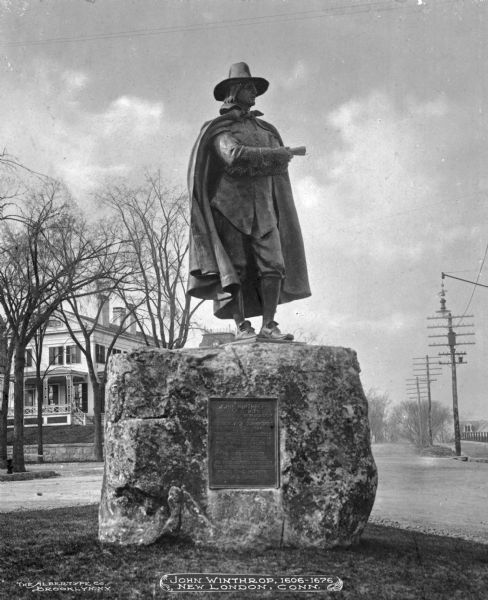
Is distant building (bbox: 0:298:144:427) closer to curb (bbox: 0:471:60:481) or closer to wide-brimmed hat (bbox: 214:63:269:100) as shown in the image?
curb (bbox: 0:471:60:481)

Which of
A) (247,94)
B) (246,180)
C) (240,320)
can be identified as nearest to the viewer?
(240,320)

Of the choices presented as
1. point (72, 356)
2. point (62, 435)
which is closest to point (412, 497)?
point (62, 435)

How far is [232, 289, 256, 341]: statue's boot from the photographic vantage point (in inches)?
248

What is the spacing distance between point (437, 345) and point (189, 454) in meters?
33.3

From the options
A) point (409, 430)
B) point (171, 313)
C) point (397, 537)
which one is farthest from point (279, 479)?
point (409, 430)

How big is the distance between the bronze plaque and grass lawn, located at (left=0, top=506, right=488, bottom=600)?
543 mm

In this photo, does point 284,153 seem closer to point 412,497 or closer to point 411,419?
point 412,497

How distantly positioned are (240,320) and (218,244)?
0.69m

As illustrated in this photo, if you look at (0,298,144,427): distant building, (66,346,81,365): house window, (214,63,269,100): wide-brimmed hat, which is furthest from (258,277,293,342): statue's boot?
(66,346,81,365): house window

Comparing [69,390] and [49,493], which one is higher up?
[69,390]

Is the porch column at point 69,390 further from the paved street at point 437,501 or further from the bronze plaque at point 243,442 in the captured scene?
the bronze plaque at point 243,442

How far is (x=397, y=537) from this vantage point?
23.7 ft

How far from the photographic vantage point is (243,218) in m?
6.58

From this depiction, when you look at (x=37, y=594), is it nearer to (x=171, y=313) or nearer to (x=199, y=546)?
(x=199, y=546)
